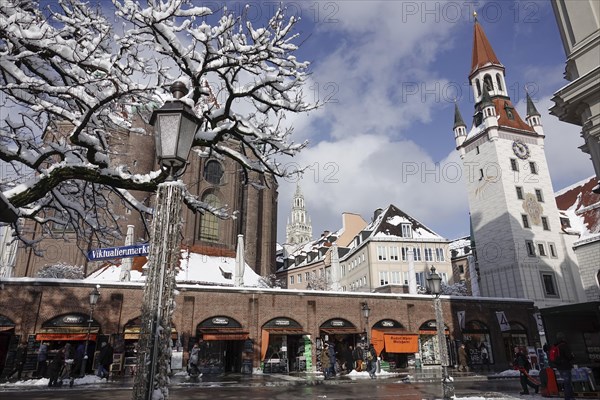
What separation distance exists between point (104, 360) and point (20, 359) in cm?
414

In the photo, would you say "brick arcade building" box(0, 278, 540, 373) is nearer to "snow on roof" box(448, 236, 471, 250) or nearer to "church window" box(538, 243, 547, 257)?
"church window" box(538, 243, 547, 257)

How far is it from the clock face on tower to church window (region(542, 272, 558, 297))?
12787 mm

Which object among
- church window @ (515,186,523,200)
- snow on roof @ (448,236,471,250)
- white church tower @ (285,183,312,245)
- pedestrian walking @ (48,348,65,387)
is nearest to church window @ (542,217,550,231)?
church window @ (515,186,523,200)

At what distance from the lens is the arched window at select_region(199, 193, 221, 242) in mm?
37531

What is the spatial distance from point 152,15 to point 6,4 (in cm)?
261

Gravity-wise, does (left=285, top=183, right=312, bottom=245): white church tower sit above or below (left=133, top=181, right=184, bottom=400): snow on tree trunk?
above

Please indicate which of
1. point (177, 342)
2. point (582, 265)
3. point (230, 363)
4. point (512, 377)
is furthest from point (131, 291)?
point (582, 265)

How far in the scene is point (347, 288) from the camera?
61.0m

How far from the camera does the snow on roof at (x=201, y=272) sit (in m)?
29.6

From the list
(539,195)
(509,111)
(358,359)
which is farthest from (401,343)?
(509,111)

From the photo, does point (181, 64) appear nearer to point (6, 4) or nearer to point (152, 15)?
point (152, 15)

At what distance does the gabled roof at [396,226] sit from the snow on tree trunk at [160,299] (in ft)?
157

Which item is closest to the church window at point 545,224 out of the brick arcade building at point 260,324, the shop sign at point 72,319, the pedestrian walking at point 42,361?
the brick arcade building at point 260,324

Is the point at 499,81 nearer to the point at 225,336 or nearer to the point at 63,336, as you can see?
the point at 225,336
